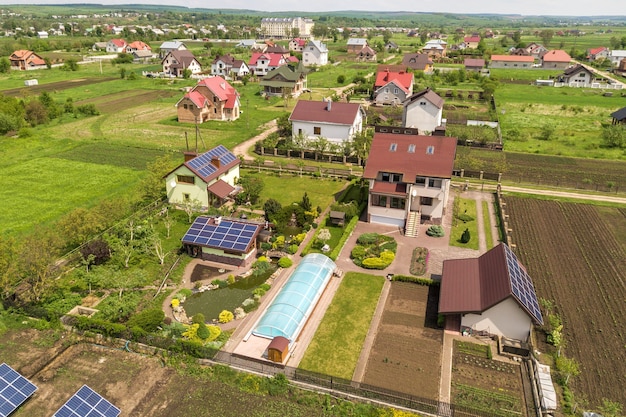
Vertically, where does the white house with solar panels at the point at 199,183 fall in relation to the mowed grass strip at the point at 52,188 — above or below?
above

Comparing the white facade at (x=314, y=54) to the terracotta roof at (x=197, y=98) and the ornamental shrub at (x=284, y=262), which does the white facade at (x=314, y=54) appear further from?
the ornamental shrub at (x=284, y=262)

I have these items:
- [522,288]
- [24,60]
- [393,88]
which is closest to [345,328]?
[522,288]

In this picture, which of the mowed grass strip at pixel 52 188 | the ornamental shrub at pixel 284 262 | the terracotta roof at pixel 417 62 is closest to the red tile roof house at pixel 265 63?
the terracotta roof at pixel 417 62

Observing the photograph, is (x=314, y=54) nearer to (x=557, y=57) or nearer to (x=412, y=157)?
(x=557, y=57)

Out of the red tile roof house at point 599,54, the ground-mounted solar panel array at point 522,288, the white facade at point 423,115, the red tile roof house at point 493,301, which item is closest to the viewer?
the ground-mounted solar panel array at point 522,288

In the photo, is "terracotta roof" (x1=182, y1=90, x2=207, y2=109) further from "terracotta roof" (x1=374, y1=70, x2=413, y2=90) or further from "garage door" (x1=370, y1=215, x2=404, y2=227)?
"garage door" (x1=370, y1=215, x2=404, y2=227)

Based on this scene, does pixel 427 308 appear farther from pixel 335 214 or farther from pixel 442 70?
pixel 442 70
